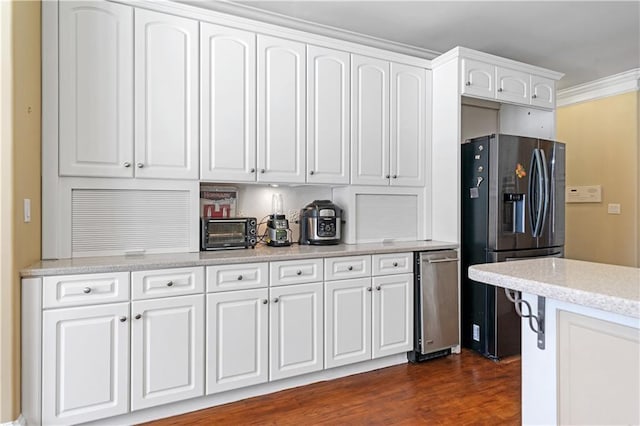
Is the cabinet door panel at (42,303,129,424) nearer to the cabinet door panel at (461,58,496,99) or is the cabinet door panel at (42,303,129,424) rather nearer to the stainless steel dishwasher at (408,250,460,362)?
the stainless steel dishwasher at (408,250,460,362)

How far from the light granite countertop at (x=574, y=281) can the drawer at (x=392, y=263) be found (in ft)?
4.15

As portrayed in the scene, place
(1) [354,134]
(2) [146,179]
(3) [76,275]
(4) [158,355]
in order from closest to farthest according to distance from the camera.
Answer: (3) [76,275]
(4) [158,355]
(2) [146,179]
(1) [354,134]

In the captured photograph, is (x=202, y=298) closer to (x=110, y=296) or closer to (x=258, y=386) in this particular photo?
(x=110, y=296)

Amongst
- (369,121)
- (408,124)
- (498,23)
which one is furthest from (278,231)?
(498,23)

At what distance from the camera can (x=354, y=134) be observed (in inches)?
123

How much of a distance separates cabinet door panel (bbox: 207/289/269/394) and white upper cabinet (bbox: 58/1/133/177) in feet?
3.33

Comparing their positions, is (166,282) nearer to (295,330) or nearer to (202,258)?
(202,258)

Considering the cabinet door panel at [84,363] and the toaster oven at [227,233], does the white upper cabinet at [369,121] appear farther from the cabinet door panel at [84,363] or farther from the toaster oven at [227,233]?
the cabinet door panel at [84,363]

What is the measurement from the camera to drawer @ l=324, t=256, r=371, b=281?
2.68 meters

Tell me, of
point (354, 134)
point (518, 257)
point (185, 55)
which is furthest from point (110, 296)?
point (518, 257)

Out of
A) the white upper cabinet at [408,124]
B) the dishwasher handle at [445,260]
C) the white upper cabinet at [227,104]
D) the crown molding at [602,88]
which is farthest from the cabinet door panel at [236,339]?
the crown molding at [602,88]

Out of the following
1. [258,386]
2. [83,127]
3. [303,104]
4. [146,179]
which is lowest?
[258,386]

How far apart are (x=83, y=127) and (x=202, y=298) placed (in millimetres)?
1226

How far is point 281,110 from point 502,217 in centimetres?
192
